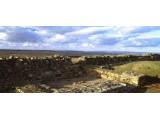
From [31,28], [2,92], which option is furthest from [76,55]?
[2,92]

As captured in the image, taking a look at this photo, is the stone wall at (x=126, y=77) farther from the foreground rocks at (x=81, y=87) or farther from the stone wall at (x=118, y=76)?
the foreground rocks at (x=81, y=87)

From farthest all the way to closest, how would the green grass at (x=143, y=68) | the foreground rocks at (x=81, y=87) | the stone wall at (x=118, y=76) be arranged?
the stone wall at (x=118, y=76) → the green grass at (x=143, y=68) → the foreground rocks at (x=81, y=87)

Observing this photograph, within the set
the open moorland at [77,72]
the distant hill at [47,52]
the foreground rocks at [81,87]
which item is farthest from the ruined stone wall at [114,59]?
the foreground rocks at [81,87]

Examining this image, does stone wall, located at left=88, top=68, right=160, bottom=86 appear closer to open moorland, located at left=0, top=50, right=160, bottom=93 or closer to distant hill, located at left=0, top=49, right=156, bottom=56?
open moorland, located at left=0, top=50, right=160, bottom=93

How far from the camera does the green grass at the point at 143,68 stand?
9.27 m

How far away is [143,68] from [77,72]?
4.92 ft

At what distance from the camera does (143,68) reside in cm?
948

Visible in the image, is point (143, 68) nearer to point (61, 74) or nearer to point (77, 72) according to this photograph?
point (77, 72)

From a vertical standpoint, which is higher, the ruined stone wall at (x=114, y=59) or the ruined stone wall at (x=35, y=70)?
the ruined stone wall at (x=114, y=59)
